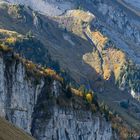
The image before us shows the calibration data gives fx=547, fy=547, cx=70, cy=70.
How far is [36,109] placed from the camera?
148 metres

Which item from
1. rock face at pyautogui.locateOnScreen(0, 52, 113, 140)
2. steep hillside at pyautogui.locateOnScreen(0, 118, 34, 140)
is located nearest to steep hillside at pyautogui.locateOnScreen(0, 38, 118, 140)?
rock face at pyautogui.locateOnScreen(0, 52, 113, 140)

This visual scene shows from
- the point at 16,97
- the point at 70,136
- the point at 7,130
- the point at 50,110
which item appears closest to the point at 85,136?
the point at 70,136

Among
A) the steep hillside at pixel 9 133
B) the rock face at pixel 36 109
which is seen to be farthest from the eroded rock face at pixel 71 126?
the steep hillside at pixel 9 133

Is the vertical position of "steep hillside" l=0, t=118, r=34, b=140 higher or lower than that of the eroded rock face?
higher

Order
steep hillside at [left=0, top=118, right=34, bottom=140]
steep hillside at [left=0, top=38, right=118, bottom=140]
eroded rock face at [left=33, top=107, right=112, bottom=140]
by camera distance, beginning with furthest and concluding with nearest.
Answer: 1. eroded rock face at [left=33, top=107, right=112, bottom=140]
2. steep hillside at [left=0, top=38, right=118, bottom=140]
3. steep hillside at [left=0, top=118, right=34, bottom=140]

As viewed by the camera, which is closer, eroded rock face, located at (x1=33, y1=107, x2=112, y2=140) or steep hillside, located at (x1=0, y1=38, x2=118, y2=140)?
steep hillside, located at (x1=0, y1=38, x2=118, y2=140)

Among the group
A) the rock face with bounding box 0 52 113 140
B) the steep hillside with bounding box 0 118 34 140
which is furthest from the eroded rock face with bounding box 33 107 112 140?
the steep hillside with bounding box 0 118 34 140

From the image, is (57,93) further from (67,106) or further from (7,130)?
(7,130)

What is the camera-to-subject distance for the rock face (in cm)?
13838

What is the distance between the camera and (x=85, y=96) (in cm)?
16862

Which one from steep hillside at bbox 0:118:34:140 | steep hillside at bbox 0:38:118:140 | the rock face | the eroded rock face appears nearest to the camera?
steep hillside at bbox 0:118:34:140

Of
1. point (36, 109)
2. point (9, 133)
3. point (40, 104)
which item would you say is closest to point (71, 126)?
point (40, 104)

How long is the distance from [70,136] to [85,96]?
14.1 meters

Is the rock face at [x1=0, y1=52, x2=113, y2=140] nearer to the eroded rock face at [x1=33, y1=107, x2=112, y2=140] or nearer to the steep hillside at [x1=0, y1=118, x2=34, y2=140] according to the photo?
the eroded rock face at [x1=33, y1=107, x2=112, y2=140]
